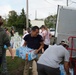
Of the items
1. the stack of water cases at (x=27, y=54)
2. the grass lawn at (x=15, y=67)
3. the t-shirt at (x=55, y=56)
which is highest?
the t-shirt at (x=55, y=56)

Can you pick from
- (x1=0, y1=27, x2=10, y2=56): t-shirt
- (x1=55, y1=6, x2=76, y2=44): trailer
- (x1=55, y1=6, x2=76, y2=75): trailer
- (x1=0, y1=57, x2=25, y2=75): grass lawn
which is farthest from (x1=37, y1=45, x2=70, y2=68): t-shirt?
(x1=0, y1=57, x2=25, y2=75): grass lawn

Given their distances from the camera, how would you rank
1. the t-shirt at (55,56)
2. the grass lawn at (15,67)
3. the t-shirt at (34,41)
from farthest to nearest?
1. the grass lawn at (15,67)
2. the t-shirt at (34,41)
3. the t-shirt at (55,56)

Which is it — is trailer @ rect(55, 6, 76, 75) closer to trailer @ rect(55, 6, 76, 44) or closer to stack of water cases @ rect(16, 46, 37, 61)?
trailer @ rect(55, 6, 76, 44)

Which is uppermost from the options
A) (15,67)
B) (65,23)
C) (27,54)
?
(65,23)

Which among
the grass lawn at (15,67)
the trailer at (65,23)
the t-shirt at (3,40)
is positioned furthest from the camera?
the grass lawn at (15,67)

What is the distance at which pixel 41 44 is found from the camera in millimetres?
8914

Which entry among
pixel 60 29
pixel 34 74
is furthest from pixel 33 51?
pixel 60 29

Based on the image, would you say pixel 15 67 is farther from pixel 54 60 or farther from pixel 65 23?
pixel 54 60

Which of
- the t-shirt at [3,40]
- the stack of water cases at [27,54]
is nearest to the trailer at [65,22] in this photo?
the stack of water cases at [27,54]

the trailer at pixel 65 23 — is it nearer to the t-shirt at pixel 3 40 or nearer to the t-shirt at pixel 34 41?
the t-shirt at pixel 34 41

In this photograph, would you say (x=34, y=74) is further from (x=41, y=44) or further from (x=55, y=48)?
(x=55, y=48)

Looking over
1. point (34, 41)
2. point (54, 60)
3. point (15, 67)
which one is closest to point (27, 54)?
point (34, 41)

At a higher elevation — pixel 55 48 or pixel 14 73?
pixel 55 48

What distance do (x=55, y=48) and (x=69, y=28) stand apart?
4075 mm
